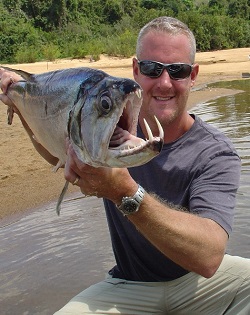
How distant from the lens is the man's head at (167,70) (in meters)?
3.33

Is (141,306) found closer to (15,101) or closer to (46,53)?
(15,101)

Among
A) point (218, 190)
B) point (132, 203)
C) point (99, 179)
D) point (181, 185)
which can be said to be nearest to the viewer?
point (99, 179)

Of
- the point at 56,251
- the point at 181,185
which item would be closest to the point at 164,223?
the point at 181,185

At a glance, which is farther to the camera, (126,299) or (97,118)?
(126,299)

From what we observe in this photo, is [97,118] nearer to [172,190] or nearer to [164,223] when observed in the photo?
[164,223]

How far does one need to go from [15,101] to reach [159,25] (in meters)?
1.07

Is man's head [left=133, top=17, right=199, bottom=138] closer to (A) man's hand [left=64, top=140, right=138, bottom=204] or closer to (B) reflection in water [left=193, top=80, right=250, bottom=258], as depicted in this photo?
(A) man's hand [left=64, top=140, right=138, bottom=204]

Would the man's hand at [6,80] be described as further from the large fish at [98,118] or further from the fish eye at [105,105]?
the fish eye at [105,105]

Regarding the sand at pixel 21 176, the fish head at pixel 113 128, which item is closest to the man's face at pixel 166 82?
the fish head at pixel 113 128

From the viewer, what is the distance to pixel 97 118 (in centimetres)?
210

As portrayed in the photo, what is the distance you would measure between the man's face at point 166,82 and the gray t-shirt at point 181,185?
0.18 m

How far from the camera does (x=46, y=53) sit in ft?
110

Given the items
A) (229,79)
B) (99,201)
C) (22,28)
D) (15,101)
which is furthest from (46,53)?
(15,101)

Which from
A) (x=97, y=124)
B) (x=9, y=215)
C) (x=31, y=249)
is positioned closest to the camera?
(x=97, y=124)
